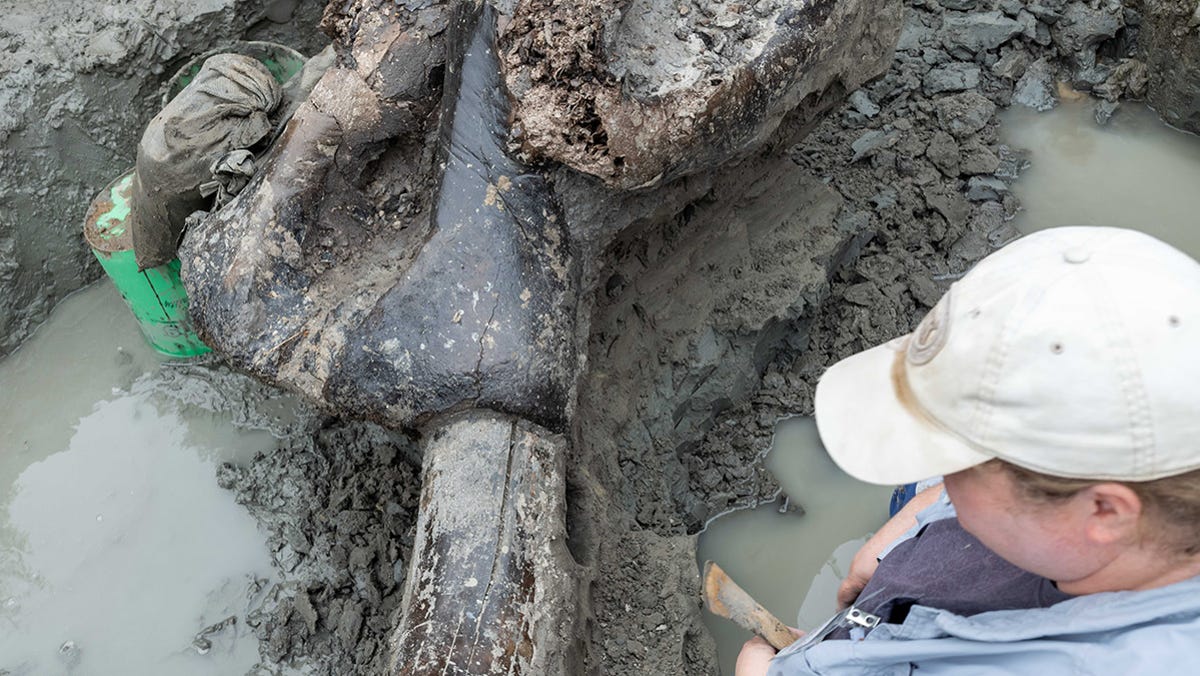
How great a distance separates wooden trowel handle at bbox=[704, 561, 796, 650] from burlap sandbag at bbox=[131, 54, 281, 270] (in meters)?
2.00

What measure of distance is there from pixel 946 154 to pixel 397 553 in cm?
268

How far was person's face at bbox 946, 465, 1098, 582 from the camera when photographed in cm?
120

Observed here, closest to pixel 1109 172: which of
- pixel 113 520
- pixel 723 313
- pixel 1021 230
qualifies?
pixel 1021 230

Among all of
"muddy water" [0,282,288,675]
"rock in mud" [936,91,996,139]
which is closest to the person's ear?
"muddy water" [0,282,288,675]

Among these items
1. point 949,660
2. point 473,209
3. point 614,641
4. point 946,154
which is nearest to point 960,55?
point 946,154

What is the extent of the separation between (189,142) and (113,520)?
50.1 inches

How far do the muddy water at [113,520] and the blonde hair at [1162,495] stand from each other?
2428mm

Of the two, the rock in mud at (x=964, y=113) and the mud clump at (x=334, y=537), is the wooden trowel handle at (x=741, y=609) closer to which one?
the mud clump at (x=334, y=537)

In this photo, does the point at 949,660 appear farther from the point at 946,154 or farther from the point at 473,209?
the point at 946,154

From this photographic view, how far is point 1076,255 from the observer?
118 centimetres

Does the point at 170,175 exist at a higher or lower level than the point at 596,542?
higher

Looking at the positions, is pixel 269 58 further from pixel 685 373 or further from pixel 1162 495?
pixel 1162 495

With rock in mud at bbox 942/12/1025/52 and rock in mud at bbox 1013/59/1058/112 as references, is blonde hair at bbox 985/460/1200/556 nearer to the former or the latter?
rock in mud at bbox 1013/59/1058/112

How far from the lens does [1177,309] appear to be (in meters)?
1.12
